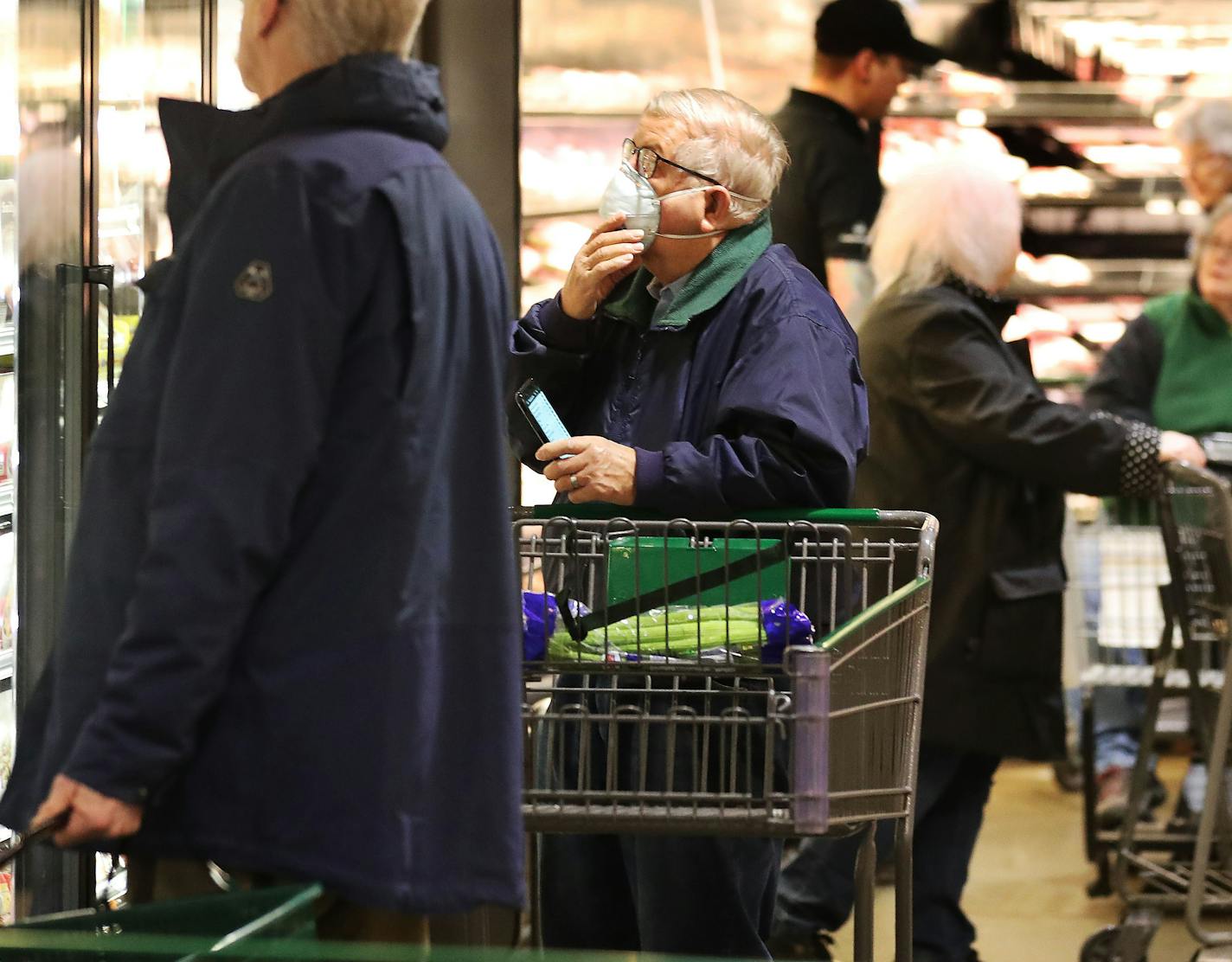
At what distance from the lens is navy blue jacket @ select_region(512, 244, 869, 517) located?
2.79 metres

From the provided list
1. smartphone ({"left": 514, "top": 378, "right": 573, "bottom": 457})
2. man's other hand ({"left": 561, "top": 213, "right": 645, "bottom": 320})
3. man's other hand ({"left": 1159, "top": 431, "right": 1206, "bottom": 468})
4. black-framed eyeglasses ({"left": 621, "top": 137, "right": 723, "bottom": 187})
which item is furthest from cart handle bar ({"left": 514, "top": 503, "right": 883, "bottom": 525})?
man's other hand ({"left": 1159, "top": 431, "right": 1206, "bottom": 468})

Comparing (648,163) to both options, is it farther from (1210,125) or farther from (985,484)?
(1210,125)

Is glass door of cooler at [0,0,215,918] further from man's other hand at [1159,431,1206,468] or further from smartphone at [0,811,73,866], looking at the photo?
man's other hand at [1159,431,1206,468]

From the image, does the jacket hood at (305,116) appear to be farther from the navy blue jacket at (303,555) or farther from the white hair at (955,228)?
the white hair at (955,228)

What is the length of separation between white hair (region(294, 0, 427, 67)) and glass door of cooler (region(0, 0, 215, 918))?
3.66ft

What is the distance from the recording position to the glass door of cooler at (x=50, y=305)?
300 centimetres

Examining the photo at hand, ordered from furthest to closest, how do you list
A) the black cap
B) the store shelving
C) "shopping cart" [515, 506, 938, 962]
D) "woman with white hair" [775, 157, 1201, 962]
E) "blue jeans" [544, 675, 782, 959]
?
the store shelving → the black cap → "woman with white hair" [775, 157, 1201, 962] → "blue jeans" [544, 675, 782, 959] → "shopping cart" [515, 506, 938, 962]

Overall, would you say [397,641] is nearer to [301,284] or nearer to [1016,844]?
[301,284]

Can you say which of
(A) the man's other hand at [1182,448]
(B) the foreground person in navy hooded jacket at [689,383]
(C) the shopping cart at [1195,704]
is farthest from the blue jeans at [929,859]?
(B) the foreground person in navy hooded jacket at [689,383]

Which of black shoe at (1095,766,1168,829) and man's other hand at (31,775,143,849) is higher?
man's other hand at (31,775,143,849)

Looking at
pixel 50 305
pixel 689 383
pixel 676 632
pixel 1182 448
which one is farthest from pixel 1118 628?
pixel 50 305

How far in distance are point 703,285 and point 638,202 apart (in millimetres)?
170

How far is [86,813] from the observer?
1.85 metres

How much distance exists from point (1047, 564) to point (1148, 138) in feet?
12.9
